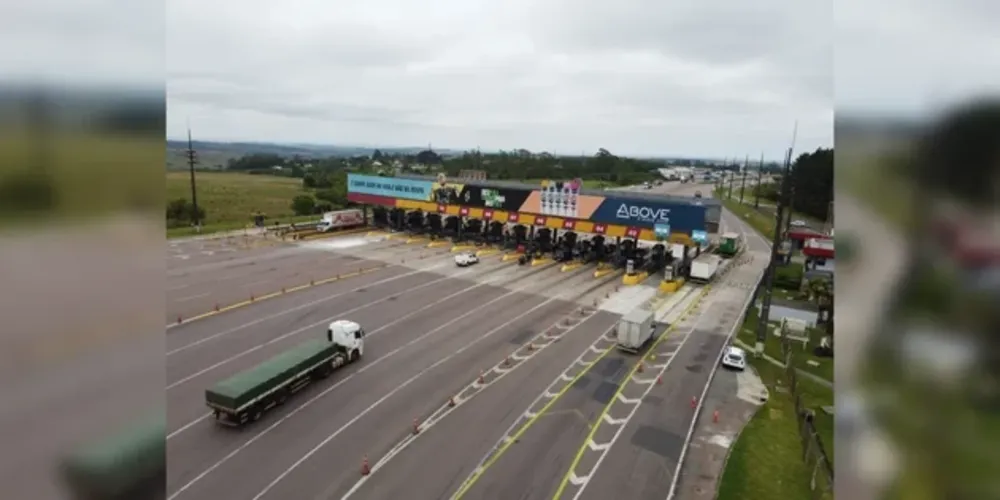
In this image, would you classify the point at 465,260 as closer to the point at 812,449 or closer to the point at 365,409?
the point at 365,409

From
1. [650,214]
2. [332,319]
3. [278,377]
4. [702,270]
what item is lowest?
[332,319]

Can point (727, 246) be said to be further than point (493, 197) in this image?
Yes

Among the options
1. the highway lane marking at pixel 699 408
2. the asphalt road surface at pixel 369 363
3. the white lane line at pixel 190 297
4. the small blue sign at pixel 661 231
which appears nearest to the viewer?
the highway lane marking at pixel 699 408

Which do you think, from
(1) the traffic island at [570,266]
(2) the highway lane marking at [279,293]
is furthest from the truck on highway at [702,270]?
(2) the highway lane marking at [279,293]

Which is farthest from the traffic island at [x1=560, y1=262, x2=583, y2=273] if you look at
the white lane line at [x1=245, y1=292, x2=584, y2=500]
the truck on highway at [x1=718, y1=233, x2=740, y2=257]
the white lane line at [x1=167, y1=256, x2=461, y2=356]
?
the truck on highway at [x1=718, y1=233, x2=740, y2=257]

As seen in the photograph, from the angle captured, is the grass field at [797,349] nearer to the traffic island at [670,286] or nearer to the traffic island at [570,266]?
the traffic island at [670,286]

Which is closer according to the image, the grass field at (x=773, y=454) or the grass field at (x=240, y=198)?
the grass field at (x=773, y=454)

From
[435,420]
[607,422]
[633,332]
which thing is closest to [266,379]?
[435,420]
